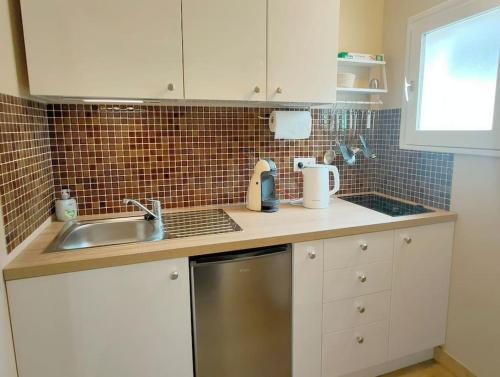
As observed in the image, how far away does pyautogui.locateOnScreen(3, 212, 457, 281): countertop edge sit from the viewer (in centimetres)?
107

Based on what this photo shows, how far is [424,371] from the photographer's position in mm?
1782

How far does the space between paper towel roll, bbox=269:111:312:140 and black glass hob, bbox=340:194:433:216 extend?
1.67 feet

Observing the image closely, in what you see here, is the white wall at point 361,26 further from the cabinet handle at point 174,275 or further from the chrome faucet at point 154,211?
the cabinet handle at point 174,275

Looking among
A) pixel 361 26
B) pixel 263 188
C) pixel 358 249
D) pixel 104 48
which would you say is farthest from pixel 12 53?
pixel 361 26

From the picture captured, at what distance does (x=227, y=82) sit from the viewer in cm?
144

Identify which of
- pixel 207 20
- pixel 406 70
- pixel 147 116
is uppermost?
pixel 207 20

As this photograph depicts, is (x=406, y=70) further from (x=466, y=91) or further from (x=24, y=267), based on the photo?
(x=24, y=267)

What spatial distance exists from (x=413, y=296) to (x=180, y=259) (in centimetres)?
122

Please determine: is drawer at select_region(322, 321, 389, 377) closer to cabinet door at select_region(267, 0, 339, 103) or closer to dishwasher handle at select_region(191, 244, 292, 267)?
dishwasher handle at select_region(191, 244, 292, 267)

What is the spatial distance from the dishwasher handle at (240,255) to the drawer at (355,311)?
0.37 metres

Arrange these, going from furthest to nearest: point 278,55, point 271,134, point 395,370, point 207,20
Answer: point 271,134
point 395,370
point 278,55
point 207,20

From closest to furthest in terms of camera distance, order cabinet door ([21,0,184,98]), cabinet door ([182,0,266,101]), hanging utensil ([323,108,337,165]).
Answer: cabinet door ([21,0,184,98]) < cabinet door ([182,0,266,101]) < hanging utensil ([323,108,337,165])

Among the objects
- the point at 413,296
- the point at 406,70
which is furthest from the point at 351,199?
the point at 406,70

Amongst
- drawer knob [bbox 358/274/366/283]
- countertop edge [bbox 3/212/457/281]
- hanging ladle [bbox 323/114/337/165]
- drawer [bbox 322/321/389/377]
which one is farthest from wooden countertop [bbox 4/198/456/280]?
drawer [bbox 322/321/389/377]
